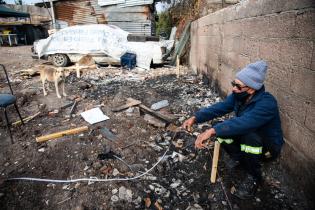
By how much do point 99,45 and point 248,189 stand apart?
352 inches

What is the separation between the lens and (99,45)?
10.1 m

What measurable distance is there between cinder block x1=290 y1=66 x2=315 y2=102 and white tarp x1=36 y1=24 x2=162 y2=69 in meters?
8.08

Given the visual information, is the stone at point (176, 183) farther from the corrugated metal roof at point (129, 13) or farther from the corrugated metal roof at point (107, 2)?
the corrugated metal roof at point (107, 2)

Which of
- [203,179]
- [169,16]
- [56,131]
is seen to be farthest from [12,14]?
[203,179]

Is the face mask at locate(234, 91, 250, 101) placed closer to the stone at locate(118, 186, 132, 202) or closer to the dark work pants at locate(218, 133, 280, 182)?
the dark work pants at locate(218, 133, 280, 182)

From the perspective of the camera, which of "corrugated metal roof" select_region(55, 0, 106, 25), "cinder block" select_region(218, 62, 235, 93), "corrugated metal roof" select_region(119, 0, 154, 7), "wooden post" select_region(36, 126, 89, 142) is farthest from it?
"corrugated metal roof" select_region(55, 0, 106, 25)

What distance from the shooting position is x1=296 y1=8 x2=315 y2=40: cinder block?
7.17 ft

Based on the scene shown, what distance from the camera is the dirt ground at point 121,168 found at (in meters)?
2.61

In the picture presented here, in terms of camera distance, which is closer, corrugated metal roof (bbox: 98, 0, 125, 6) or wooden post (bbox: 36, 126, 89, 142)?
wooden post (bbox: 36, 126, 89, 142)

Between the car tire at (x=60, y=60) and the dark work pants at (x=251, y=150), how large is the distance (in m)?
9.49

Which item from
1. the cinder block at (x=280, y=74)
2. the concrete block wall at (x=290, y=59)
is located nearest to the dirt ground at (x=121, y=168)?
the concrete block wall at (x=290, y=59)

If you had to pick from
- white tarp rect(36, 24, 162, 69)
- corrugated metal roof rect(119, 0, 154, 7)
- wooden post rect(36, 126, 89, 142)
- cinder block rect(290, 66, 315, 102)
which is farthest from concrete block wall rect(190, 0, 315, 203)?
corrugated metal roof rect(119, 0, 154, 7)

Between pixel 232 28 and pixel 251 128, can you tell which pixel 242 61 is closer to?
pixel 232 28

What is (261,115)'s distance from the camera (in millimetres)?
2258
